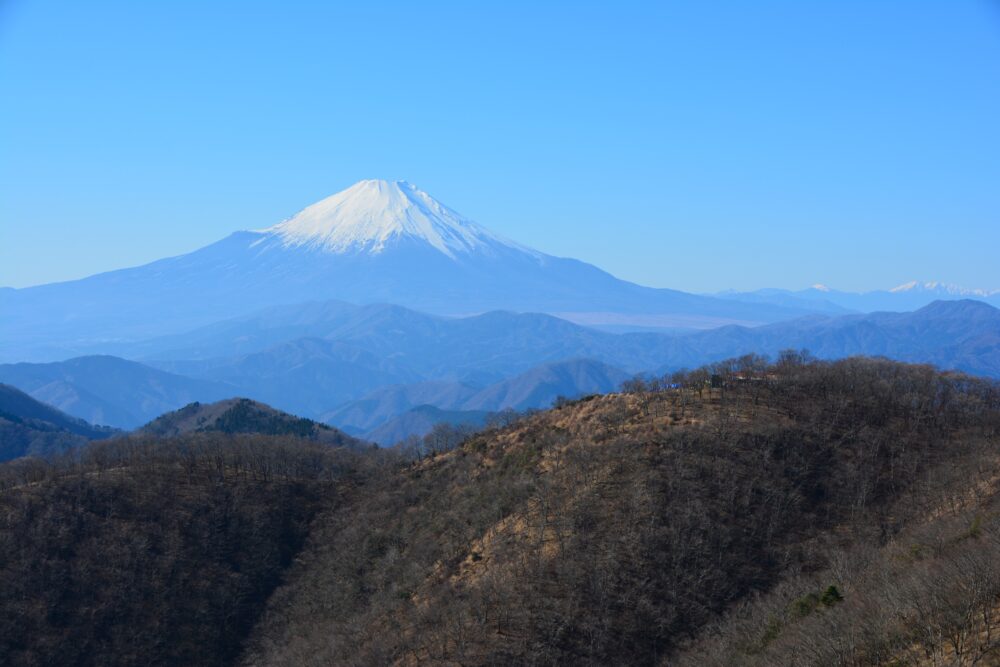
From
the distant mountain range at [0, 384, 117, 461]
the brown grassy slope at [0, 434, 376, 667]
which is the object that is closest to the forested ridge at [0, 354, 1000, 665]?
the brown grassy slope at [0, 434, 376, 667]

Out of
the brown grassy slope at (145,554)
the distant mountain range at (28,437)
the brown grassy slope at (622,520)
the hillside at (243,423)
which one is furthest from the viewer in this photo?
the distant mountain range at (28,437)

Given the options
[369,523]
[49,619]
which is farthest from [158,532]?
[369,523]

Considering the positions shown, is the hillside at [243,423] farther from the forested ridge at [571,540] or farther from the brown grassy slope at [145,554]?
the forested ridge at [571,540]

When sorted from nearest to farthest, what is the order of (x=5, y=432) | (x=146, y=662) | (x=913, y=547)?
(x=913, y=547), (x=146, y=662), (x=5, y=432)

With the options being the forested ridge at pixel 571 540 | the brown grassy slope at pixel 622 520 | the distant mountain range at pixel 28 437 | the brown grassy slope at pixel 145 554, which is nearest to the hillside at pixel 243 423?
the distant mountain range at pixel 28 437

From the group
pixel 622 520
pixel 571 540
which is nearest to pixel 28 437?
pixel 571 540

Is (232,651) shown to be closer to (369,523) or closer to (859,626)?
(369,523)
